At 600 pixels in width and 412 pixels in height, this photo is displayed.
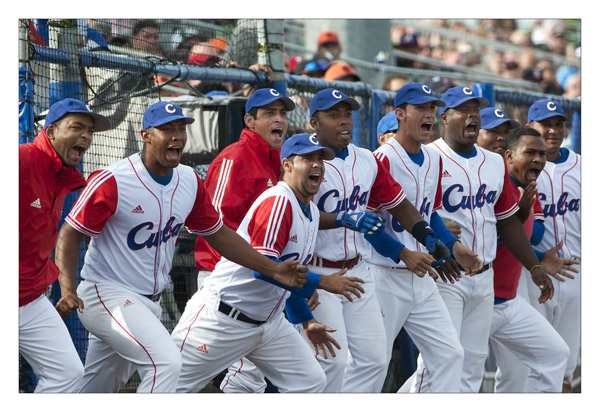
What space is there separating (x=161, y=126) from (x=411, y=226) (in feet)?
5.05

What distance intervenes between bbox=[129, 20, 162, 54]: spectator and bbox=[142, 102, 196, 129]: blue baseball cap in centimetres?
198

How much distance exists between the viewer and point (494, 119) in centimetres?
609

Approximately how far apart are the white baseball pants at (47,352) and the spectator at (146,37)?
273 centimetres

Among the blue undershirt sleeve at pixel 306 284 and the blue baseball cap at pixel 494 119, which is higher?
the blue baseball cap at pixel 494 119

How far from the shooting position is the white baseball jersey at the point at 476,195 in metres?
5.33

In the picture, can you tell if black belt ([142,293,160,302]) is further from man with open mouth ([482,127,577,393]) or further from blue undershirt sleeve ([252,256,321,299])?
man with open mouth ([482,127,577,393])

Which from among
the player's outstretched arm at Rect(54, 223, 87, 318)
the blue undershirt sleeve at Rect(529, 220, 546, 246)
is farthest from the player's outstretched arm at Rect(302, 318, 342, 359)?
the blue undershirt sleeve at Rect(529, 220, 546, 246)

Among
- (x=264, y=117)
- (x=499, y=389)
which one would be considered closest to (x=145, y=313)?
(x=264, y=117)

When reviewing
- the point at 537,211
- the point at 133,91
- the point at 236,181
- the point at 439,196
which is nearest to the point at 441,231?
the point at 439,196

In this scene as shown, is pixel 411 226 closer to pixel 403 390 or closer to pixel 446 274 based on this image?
pixel 446 274

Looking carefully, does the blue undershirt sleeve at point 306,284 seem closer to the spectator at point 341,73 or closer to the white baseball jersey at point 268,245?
the white baseball jersey at point 268,245

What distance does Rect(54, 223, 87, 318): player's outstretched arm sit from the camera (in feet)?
13.2

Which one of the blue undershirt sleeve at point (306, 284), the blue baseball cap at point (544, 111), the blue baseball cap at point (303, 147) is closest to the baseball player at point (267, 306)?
the blue baseball cap at point (303, 147)

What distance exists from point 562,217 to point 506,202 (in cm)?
86
